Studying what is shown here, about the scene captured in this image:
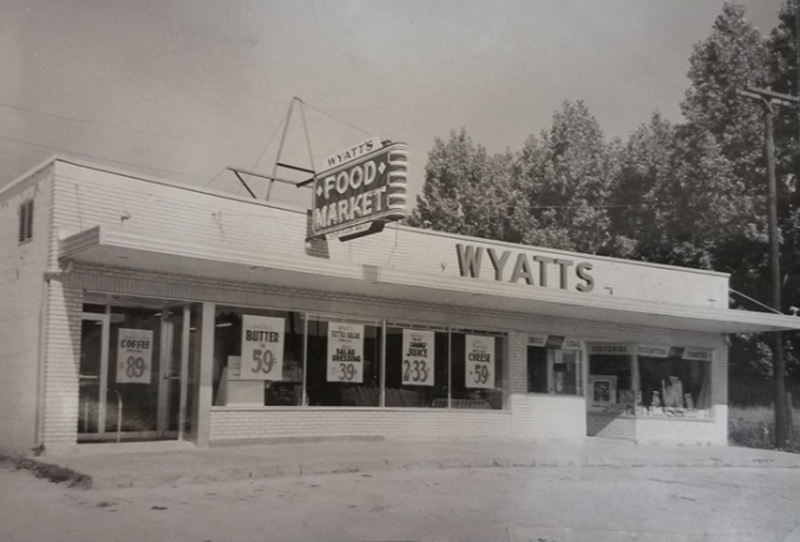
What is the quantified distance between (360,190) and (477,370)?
5586 mm

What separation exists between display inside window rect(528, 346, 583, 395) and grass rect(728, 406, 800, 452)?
539 cm

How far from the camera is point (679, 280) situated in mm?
20766

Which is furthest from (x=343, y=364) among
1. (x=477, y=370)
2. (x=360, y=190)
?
(x=360, y=190)

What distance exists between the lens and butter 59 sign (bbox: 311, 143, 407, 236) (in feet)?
41.5

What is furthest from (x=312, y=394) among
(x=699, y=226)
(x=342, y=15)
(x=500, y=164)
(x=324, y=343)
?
(x=500, y=164)

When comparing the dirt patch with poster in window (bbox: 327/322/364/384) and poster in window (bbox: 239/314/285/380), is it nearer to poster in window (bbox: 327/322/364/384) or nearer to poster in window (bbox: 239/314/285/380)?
poster in window (bbox: 239/314/285/380)

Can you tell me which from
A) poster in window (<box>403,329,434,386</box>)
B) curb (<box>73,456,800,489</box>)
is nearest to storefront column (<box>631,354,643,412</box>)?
curb (<box>73,456,800,489</box>)

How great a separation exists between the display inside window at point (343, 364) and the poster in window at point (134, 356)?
9.70 ft

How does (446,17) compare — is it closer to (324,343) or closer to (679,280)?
(324,343)

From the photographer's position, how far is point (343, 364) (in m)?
15.1

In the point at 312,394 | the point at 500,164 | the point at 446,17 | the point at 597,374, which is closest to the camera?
the point at 446,17

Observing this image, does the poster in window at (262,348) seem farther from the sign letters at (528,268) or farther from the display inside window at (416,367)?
the sign letters at (528,268)

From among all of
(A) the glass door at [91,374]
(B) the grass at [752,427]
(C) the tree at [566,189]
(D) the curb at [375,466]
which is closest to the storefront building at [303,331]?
(A) the glass door at [91,374]

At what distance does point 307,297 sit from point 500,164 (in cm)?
1356
